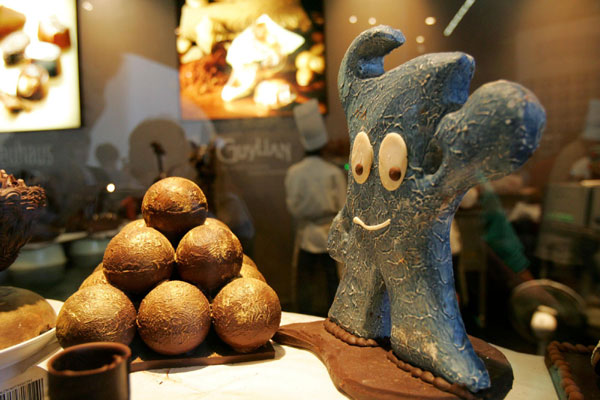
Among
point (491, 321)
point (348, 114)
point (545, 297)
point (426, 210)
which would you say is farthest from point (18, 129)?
point (545, 297)

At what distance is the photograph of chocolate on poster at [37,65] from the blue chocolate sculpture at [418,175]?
4.03 ft

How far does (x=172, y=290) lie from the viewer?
3.38 feet

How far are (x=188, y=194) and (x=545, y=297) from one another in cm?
137

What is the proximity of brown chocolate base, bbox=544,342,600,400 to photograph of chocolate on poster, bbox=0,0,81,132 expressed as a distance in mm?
1774

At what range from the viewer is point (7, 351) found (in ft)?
2.97

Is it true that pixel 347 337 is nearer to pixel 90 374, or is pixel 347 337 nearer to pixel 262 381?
pixel 262 381

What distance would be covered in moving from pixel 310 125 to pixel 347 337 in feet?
3.26

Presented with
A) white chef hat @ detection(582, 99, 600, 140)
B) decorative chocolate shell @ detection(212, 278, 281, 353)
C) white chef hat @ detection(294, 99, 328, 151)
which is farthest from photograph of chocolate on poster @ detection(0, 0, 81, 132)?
white chef hat @ detection(582, 99, 600, 140)

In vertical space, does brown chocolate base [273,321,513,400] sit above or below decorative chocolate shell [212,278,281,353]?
below

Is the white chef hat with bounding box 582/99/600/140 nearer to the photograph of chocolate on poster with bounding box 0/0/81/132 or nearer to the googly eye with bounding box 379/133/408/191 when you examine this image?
the googly eye with bounding box 379/133/408/191

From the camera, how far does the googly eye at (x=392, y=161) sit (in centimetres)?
91

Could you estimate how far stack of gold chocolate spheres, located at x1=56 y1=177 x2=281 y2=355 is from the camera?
99 cm

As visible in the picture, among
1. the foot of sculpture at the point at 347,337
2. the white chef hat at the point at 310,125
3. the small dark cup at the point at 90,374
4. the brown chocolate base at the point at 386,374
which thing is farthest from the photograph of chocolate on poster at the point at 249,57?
the small dark cup at the point at 90,374

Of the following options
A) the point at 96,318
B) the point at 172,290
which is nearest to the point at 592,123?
the point at 172,290
